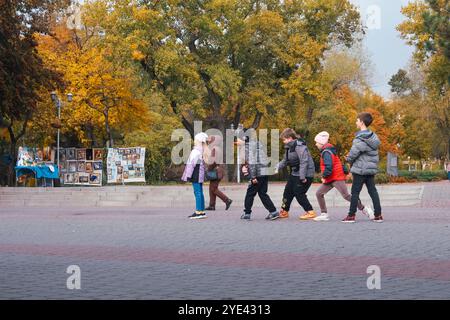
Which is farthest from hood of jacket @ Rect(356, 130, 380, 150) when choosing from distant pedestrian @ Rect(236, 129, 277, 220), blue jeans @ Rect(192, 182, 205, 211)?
blue jeans @ Rect(192, 182, 205, 211)

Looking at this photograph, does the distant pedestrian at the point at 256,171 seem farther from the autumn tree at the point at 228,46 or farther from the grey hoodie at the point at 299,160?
the autumn tree at the point at 228,46

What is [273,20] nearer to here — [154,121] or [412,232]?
[154,121]

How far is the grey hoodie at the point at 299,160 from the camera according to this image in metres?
15.5

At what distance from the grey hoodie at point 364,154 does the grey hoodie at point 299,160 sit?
48.1 inches

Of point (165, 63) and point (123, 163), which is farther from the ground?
point (165, 63)

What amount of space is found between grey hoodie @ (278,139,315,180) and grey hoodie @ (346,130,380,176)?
1.22 m

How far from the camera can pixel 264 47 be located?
1859 inches

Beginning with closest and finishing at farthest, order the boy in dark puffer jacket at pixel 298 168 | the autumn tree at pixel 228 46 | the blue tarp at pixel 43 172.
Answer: the boy in dark puffer jacket at pixel 298 168 → the blue tarp at pixel 43 172 → the autumn tree at pixel 228 46

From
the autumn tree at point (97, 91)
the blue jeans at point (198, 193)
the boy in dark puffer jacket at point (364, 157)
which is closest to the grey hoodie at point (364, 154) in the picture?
the boy in dark puffer jacket at point (364, 157)

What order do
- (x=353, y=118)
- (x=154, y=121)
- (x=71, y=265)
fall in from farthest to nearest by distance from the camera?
(x=353, y=118), (x=154, y=121), (x=71, y=265)

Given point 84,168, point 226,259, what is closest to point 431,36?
point 84,168
